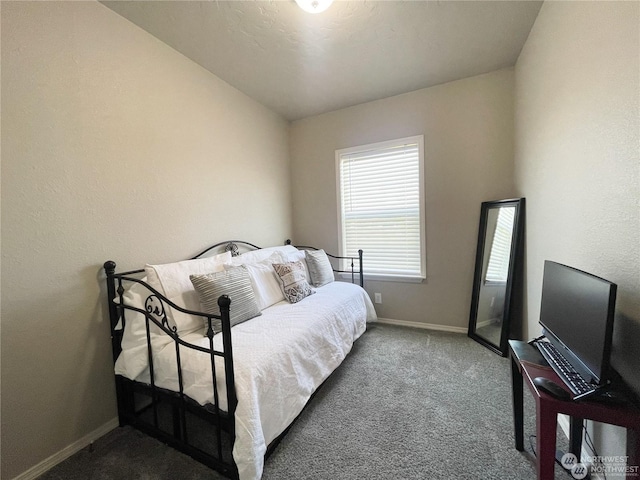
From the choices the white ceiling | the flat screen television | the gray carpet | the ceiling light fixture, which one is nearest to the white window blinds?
the gray carpet

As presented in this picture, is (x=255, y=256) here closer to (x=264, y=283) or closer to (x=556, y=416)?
(x=264, y=283)

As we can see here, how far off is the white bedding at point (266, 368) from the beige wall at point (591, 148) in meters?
1.39

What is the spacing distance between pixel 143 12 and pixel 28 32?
641 millimetres

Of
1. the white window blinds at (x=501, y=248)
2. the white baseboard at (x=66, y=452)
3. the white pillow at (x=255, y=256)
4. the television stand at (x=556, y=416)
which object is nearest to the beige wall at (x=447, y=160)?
the white window blinds at (x=501, y=248)

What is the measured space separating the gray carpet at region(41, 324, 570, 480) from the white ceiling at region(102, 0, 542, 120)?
257 cm

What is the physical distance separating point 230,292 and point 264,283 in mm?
494

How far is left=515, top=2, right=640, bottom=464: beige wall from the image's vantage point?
980 mm

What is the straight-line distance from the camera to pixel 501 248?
7.93ft

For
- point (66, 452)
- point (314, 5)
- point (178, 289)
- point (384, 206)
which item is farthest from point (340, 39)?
point (66, 452)

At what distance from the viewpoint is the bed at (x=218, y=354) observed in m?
1.19

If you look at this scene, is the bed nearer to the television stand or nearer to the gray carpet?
the gray carpet

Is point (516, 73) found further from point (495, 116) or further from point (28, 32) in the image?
point (28, 32)

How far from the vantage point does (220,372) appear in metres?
1.23

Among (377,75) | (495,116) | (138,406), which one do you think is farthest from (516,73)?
(138,406)
